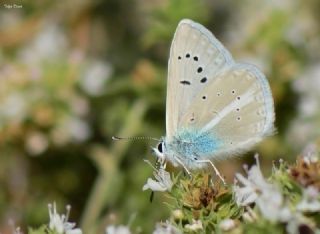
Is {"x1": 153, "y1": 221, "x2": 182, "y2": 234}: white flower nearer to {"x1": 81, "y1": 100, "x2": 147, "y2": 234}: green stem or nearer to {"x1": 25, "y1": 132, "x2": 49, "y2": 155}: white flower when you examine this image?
{"x1": 81, "y1": 100, "x2": 147, "y2": 234}: green stem

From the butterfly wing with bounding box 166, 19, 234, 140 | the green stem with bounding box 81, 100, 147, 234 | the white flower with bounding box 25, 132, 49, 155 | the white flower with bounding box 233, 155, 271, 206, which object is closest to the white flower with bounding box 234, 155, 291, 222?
the white flower with bounding box 233, 155, 271, 206

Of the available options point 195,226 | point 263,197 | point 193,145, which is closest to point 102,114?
point 193,145

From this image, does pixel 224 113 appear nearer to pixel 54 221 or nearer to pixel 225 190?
pixel 225 190

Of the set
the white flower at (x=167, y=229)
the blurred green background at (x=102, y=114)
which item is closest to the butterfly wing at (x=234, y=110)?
the white flower at (x=167, y=229)

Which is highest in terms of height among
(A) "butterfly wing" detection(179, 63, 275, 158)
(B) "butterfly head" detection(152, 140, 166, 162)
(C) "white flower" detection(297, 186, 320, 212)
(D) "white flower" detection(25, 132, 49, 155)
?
(D) "white flower" detection(25, 132, 49, 155)

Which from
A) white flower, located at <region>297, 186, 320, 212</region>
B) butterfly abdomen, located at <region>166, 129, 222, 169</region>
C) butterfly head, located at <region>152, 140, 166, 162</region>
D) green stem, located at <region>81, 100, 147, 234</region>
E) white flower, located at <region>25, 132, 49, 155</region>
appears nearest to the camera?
white flower, located at <region>297, 186, 320, 212</region>

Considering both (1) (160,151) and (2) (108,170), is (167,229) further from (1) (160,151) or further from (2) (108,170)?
(2) (108,170)

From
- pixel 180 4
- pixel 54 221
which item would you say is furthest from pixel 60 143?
pixel 54 221

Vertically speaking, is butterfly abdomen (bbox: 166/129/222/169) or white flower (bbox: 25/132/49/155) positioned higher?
white flower (bbox: 25/132/49/155)
